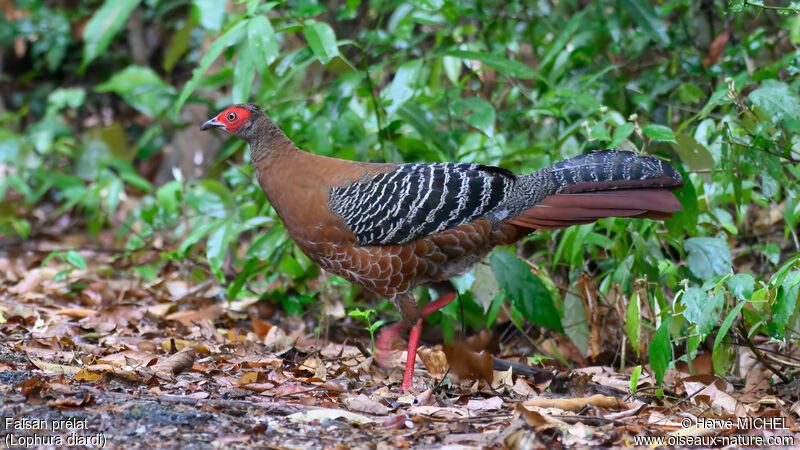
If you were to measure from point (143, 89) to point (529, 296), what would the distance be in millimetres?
4700

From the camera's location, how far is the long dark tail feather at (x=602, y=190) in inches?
166

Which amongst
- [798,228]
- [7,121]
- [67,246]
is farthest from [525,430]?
[7,121]

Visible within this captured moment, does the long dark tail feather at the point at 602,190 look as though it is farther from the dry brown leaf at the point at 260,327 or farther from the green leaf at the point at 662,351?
the dry brown leaf at the point at 260,327

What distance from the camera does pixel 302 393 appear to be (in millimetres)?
3852

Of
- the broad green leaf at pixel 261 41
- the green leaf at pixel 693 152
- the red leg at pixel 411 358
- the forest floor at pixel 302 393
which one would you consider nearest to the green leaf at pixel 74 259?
the forest floor at pixel 302 393

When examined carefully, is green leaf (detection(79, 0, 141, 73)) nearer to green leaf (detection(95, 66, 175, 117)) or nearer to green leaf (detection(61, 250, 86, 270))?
green leaf (detection(95, 66, 175, 117))

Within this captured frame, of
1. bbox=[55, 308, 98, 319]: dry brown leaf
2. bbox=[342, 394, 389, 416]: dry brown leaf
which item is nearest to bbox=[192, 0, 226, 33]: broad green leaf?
bbox=[55, 308, 98, 319]: dry brown leaf

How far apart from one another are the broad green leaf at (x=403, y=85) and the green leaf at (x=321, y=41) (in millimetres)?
467

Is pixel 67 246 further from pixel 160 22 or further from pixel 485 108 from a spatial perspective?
pixel 485 108

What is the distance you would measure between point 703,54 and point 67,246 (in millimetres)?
6370

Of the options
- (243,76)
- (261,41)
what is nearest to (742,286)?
(261,41)

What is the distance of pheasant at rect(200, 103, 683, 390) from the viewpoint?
14.2ft

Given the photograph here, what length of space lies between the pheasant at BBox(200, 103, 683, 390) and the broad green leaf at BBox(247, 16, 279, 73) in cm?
62

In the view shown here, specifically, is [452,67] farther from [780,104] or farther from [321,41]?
[780,104]
